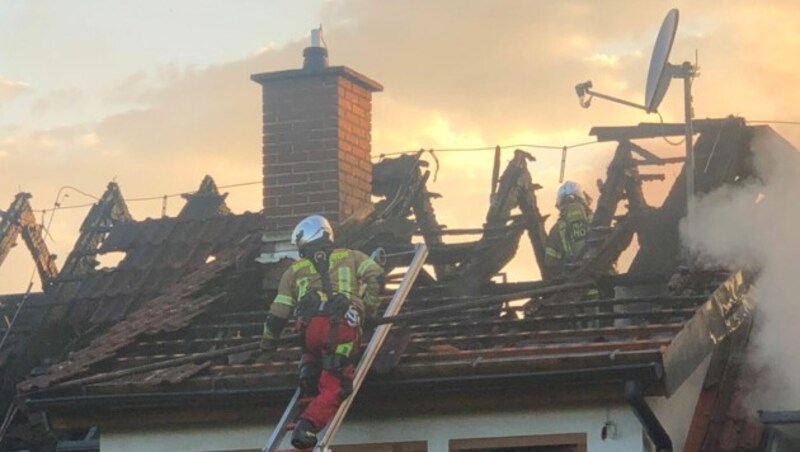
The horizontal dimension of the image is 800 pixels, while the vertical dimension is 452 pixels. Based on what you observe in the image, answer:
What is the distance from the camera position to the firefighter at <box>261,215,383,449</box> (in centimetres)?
962

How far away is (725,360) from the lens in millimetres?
11258

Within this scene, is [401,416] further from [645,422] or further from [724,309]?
[724,309]

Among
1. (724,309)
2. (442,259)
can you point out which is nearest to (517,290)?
(442,259)

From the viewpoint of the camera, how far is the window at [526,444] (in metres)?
10.0

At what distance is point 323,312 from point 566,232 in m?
5.23

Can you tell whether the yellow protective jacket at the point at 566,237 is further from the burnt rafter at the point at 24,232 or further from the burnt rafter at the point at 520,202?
the burnt rafter at the point at 24,232

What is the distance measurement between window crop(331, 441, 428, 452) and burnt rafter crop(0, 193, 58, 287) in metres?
8.67

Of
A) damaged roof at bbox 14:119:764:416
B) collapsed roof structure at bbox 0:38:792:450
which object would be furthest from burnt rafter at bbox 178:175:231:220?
damaged roof at bbox 14:119:764:416

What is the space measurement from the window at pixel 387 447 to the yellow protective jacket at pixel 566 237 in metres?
4.31

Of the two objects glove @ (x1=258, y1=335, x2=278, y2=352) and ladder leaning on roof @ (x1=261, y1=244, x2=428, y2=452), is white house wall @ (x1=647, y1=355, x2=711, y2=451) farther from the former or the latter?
glove @ (x1=258, y1=335, x2=278, y2=352)

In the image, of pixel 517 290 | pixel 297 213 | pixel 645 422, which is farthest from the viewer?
pixel 297 213

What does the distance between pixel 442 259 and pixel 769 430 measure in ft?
14.0

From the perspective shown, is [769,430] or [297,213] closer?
[769,430]

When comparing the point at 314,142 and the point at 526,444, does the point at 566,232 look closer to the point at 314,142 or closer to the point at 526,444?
the point at 314,142
